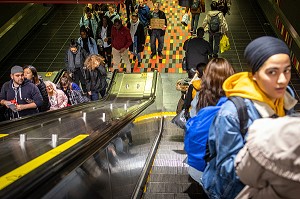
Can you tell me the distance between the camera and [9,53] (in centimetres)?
1133

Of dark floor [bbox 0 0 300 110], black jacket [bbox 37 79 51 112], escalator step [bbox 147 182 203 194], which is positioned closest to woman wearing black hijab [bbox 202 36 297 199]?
escalator step [bbox 147 182 203 194]

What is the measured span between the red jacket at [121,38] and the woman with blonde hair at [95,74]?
1337 millimetres

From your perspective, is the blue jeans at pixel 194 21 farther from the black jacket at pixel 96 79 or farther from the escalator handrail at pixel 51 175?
the escalator handrail at pixel 51 175

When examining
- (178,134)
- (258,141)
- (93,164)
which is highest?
(258,141)

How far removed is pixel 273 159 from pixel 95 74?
690 centimetres

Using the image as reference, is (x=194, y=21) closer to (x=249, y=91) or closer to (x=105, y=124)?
(x=105, y=124)

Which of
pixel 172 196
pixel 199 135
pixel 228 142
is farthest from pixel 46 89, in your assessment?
pixel 228 142

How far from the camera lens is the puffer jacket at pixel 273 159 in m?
1.60

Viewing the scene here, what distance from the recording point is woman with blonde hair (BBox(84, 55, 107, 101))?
318 inches

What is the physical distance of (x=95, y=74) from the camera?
8.28 meters

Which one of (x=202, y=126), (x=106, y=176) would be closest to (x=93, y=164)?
(x=106, y=176)

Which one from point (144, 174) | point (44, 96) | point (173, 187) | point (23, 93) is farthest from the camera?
point (44, 96)

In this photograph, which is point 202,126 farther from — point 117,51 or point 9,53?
point 9,53

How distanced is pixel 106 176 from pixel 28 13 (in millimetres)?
10682
